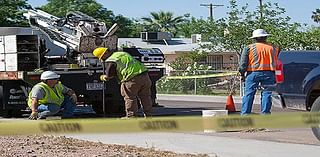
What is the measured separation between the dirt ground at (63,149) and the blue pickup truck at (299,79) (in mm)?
2436

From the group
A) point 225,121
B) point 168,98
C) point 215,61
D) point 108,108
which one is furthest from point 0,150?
point 215,61

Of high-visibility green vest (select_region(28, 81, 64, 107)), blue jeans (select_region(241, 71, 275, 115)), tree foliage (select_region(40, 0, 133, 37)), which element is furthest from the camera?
tree foliage (select_region(40, 0, 133, 37))

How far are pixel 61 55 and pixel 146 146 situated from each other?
741 cm

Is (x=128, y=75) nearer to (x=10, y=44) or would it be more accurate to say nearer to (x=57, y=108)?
(x=57, y=108)

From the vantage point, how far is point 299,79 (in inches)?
421

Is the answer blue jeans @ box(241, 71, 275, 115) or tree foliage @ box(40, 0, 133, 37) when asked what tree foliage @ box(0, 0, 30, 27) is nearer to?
tree foliage @ box(40, 0, 133, 37)

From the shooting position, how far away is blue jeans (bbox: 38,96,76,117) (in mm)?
12560

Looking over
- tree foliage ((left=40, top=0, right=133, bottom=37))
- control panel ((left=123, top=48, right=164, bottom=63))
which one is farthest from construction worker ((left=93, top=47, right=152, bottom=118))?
tree foliage ((left=40, top=0, right=133, bottom=37))

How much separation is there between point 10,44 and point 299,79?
7.07 m

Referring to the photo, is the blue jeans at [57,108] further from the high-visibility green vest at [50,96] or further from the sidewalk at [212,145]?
the sidewalk at [212,145]

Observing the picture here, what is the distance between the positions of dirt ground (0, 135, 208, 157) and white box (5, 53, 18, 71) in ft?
15.6

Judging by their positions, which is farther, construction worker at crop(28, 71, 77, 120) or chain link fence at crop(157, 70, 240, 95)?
chain link fence at crop(157, 70, 240, 95)

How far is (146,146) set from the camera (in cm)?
991

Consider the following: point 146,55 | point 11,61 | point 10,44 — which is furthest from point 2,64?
point 146,55
